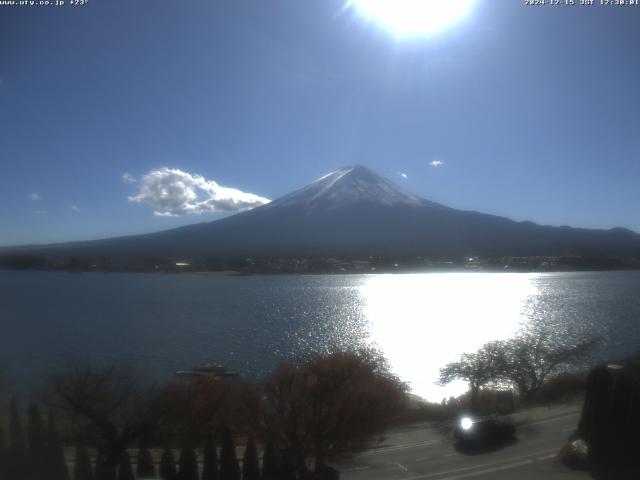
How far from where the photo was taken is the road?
12.1 ft

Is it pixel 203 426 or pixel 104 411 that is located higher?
pixel 104 411

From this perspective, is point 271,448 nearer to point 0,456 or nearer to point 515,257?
point 0,456

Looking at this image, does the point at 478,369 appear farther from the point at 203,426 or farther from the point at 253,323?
the point at 253,323

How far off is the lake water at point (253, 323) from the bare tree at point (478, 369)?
345mm

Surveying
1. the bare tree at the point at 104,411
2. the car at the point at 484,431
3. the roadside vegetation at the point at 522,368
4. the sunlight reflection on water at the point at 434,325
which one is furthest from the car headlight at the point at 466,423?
the sunlight reflection on water at the point at 434,325

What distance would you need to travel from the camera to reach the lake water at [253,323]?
8820 mm

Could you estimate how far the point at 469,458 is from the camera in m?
4.00

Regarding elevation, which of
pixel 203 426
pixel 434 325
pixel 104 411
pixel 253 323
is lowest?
pixel 434 325

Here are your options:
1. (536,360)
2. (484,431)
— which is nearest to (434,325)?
(536,360)

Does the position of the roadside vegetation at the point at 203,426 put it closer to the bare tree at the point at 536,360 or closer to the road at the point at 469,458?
the road at the point at 469,458

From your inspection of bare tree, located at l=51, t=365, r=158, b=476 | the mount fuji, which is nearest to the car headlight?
bare tree, located at l=51, t=365, r=158, b=476

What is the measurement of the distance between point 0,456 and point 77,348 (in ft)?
19.9

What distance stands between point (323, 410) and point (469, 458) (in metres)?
1.06

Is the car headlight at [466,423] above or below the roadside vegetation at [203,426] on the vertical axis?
below
